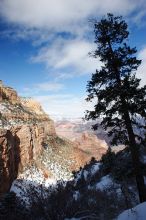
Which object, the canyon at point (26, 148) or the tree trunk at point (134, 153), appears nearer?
the tree trunk at point (134, 153)

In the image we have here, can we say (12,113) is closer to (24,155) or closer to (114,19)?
(24,155)

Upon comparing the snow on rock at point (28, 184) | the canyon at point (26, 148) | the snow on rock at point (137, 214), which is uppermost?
the canyon at point (26, 148)

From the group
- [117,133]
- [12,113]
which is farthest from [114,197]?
[12,113]

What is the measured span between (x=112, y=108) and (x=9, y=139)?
5642cm

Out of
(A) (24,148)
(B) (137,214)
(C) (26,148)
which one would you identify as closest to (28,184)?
(B) (137,214)

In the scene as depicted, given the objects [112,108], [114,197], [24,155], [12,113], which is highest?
[12,113]

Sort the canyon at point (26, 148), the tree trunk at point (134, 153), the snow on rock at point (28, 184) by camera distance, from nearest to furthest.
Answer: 1. the snow on rock at point (28, 184)
2. the tree trunk at point (134, 153)
3. the canyon at point (26, 148)

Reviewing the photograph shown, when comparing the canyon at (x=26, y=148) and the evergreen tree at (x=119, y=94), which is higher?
the canyon at (x=26, y=148)

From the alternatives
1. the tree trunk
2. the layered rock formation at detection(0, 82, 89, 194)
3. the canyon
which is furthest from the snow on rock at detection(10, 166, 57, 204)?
the tree trunk

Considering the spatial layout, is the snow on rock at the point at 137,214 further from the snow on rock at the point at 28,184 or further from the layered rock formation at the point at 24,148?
the layered rock formation at the point at 24,148

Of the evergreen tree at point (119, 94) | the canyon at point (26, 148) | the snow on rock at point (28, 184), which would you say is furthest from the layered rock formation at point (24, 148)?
the evergreen tree at point (119, 94)

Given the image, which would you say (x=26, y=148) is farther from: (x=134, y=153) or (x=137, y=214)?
(x=137, y=214)

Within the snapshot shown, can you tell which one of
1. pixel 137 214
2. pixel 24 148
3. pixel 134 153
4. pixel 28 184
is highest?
pixel 24 148

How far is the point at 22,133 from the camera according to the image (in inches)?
3403
